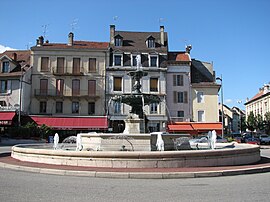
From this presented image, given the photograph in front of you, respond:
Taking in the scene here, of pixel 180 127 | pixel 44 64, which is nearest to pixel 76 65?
pixel 44 64

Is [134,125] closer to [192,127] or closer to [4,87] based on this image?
[192,127]

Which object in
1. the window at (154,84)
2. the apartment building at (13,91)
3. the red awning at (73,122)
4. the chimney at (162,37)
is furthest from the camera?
the chimney at (162,37)

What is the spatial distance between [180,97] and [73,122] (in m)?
14.8

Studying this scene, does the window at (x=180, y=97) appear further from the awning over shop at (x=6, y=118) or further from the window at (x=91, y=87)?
the awning over shop at (x=6, y=118)

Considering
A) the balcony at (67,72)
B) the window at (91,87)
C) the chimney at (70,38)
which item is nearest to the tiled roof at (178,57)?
the window at (91,87)

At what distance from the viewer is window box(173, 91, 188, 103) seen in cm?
4038

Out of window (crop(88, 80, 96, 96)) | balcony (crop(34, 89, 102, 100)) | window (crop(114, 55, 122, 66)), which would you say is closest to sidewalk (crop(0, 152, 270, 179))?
balcony (crop(34, 89, 102, 100))

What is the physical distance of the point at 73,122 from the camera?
3672cm

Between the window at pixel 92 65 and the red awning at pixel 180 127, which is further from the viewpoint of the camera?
the window at pixel 92 65

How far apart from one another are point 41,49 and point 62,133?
11.5 metres

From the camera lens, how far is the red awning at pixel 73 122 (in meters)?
36.1

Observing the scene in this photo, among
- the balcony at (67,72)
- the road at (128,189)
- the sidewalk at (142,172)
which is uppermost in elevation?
the balcony at (67,72)

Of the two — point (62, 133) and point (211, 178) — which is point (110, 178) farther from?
point (62, 133)

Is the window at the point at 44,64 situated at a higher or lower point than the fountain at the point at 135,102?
higher
